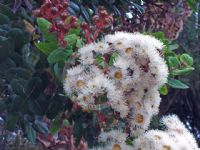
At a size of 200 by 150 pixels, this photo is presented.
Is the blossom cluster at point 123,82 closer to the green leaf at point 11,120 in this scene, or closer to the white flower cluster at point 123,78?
the white flower cluster at point 123,78

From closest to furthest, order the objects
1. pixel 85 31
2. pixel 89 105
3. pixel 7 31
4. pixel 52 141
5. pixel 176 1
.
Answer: pixel 89 105 → pixel 85 31 → pixel 7 31 → pixel 52 141 → pixel 176 1

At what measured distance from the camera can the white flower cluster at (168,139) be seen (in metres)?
0.97

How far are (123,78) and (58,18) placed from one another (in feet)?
0.66

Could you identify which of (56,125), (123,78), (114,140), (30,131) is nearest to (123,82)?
(123,78)

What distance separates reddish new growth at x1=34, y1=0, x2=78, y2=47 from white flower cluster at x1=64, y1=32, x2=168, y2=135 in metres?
0.05

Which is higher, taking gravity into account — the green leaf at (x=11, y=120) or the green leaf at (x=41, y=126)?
the green leaf at (x=11, y=120)

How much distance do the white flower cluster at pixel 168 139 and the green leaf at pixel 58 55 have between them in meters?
0.22

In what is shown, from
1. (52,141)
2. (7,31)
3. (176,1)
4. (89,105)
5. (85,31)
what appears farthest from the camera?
(176,1)

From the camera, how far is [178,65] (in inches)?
44.0

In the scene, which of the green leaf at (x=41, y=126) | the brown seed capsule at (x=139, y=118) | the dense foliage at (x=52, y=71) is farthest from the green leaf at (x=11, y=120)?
the brown seed capsule at (x=139, y=118)

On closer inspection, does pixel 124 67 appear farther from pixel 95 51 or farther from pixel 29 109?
pixel 29 109

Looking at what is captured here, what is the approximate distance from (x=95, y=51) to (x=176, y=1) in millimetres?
1260

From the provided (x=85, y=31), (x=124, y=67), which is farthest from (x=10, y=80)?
(x=124, y=67)

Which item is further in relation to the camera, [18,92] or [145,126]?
[18,92]
